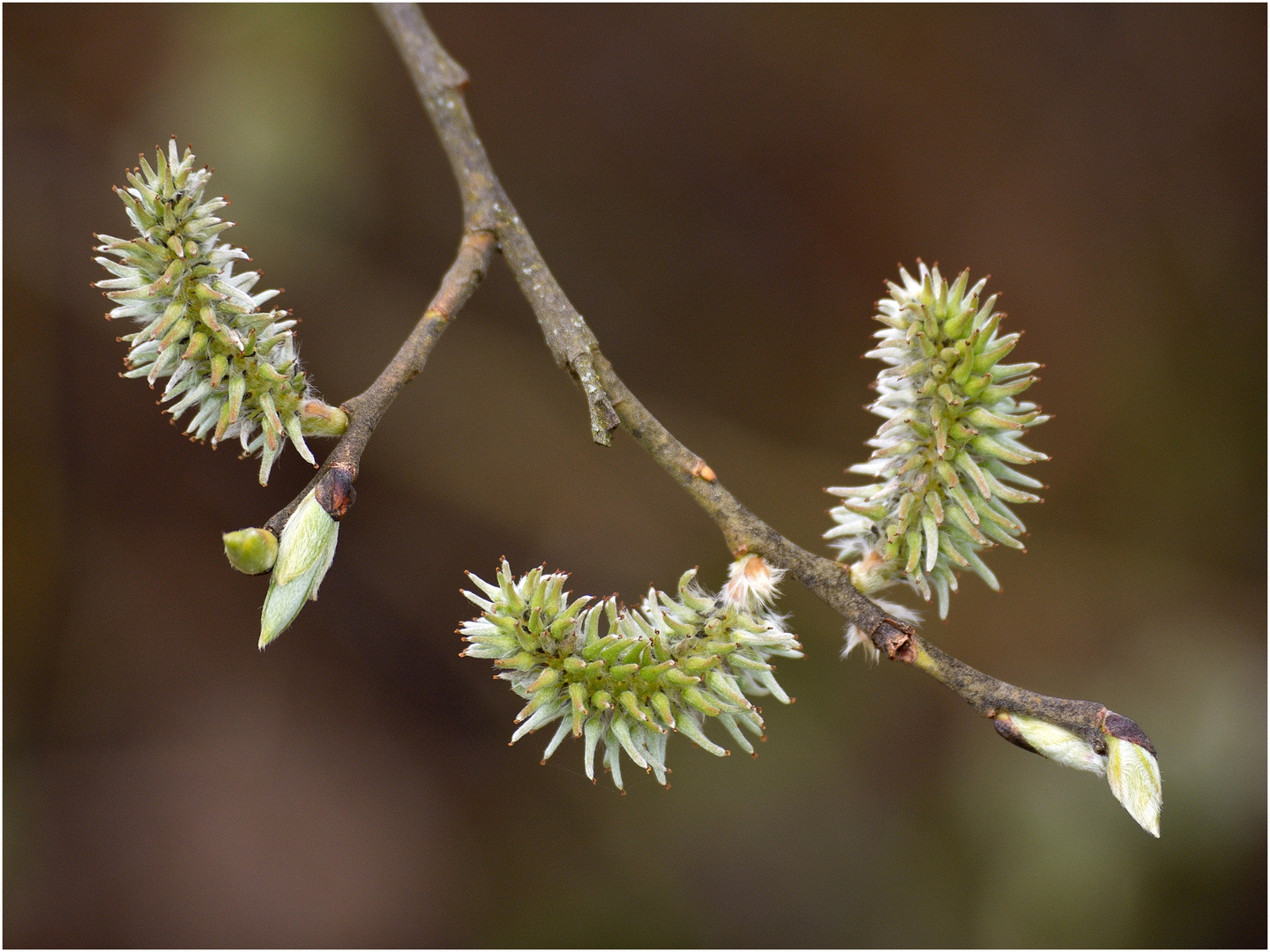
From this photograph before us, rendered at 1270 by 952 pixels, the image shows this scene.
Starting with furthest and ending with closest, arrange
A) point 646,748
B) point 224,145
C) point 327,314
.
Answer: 1. point 327,314
2. point 224,145
3. point 646,748

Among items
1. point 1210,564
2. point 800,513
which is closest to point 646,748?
point 800,513

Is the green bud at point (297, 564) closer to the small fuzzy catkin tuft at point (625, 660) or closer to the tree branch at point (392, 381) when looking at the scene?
the tree branch at point (392, 381)

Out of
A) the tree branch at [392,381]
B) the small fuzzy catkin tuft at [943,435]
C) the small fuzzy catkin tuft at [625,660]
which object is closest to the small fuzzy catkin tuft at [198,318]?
the tree branch at [392,381]

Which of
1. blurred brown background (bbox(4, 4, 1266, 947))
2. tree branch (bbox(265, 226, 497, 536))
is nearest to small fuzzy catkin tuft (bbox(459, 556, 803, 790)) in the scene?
tree branch (bbox(265, 226, 497, 536))

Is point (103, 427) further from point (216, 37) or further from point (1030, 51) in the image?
point (1030, 51)

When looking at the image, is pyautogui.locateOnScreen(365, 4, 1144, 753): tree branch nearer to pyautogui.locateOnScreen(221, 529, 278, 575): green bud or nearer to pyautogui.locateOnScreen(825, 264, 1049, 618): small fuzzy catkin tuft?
pyautogui.locateOnScreen(825, 264, 1049, 618): small fuzzy catkin tuft

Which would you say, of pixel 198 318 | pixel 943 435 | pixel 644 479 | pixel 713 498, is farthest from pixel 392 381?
pixel 644 479

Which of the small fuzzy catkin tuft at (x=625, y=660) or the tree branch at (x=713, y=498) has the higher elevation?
the tree branch at (x=713, y=498)
